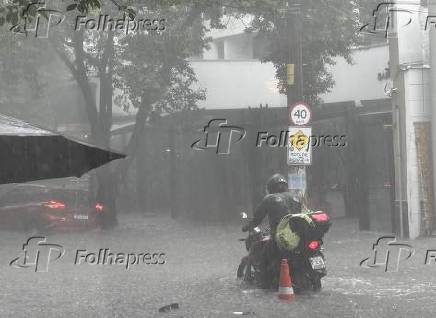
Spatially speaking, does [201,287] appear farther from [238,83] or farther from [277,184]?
[238,83]

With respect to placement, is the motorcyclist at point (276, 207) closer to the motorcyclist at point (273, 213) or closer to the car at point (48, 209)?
the motorcyclist at point (273, 213)

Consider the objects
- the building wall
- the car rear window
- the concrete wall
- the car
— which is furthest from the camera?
the concrete wall

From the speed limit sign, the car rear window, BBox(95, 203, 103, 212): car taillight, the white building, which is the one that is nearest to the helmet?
the speed limit sign

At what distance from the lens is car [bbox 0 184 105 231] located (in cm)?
1814

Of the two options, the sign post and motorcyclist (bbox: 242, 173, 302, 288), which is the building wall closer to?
the sign post

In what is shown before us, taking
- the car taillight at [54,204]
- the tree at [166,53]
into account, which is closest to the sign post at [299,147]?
the tree at [166,53]

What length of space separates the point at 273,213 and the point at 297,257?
2.16 ft

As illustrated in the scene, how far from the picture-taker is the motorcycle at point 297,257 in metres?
8.84

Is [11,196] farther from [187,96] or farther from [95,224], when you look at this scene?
[187,96]

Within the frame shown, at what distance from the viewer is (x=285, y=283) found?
8.92 m

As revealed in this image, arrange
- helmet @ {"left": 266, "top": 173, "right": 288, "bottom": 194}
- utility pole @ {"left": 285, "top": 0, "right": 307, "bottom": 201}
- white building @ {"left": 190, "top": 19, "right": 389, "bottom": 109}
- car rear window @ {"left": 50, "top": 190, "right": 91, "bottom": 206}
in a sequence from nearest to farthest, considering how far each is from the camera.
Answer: helmet @ {"left": 266, "top": 173, "right": 288, "bottom": 194}, utility pole @ {"left": 285, "top": 0, "right": 307, "bottom": 201}, car rear window @ {"left": 50, "top": 190, "right": 91, "bottom": 206}, white building @ {"left": 190, "top": 19, "right": 389, "bottom": 109}

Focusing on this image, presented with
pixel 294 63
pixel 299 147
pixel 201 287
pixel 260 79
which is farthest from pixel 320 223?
pixel 260 79

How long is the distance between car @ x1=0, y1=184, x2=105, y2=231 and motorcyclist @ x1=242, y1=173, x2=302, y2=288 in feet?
30.8

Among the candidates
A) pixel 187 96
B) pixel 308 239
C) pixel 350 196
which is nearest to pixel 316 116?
pixel 350 196
